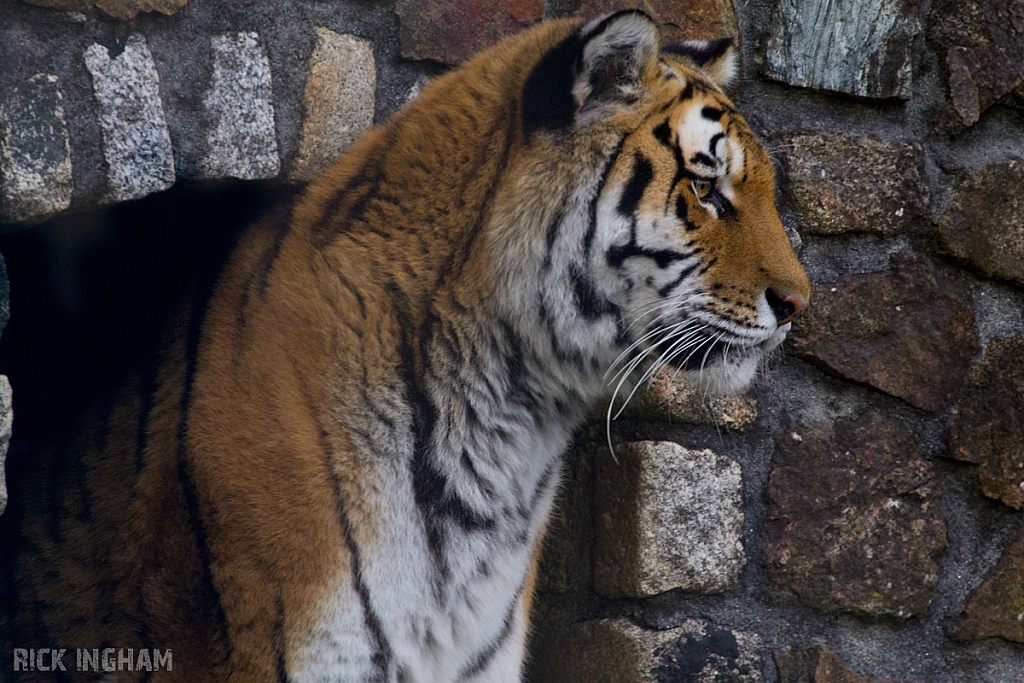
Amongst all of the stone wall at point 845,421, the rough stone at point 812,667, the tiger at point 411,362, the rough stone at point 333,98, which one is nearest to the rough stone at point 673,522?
the stone wall at point 845,421

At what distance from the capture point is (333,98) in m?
2.29

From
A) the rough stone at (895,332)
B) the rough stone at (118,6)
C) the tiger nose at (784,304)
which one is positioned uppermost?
the rough stone at (118,6)

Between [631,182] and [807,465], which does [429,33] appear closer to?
[631,182]

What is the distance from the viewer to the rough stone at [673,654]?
249 centimetres

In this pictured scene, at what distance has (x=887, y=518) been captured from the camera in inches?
101

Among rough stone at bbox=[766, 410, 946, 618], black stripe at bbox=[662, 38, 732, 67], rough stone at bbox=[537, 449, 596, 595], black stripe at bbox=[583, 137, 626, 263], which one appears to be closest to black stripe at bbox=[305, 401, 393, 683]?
black stripe at bbox=[583, 137, 626, 263]

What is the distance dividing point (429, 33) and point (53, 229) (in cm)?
93

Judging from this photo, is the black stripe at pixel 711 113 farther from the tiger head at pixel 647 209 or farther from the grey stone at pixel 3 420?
the grey stone at pixel 3 420

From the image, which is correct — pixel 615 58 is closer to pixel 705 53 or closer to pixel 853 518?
pixel 705 53

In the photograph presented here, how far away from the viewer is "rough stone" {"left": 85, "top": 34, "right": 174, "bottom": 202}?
1.91 metres

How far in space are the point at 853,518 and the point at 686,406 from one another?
49cm

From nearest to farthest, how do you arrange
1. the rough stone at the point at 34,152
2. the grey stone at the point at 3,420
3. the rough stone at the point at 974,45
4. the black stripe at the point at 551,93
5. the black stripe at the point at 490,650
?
the grey stone at the point at 3,420, the rough stone at the point at 34,152, the black stripe at the point at 551,93, the black stripe at the point at 490,650, the rough stone at the point at 974,45

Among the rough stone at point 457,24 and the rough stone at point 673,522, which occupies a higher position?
the rough stone at point 457,24

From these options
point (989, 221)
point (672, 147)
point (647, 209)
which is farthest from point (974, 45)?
point (647, 209)
